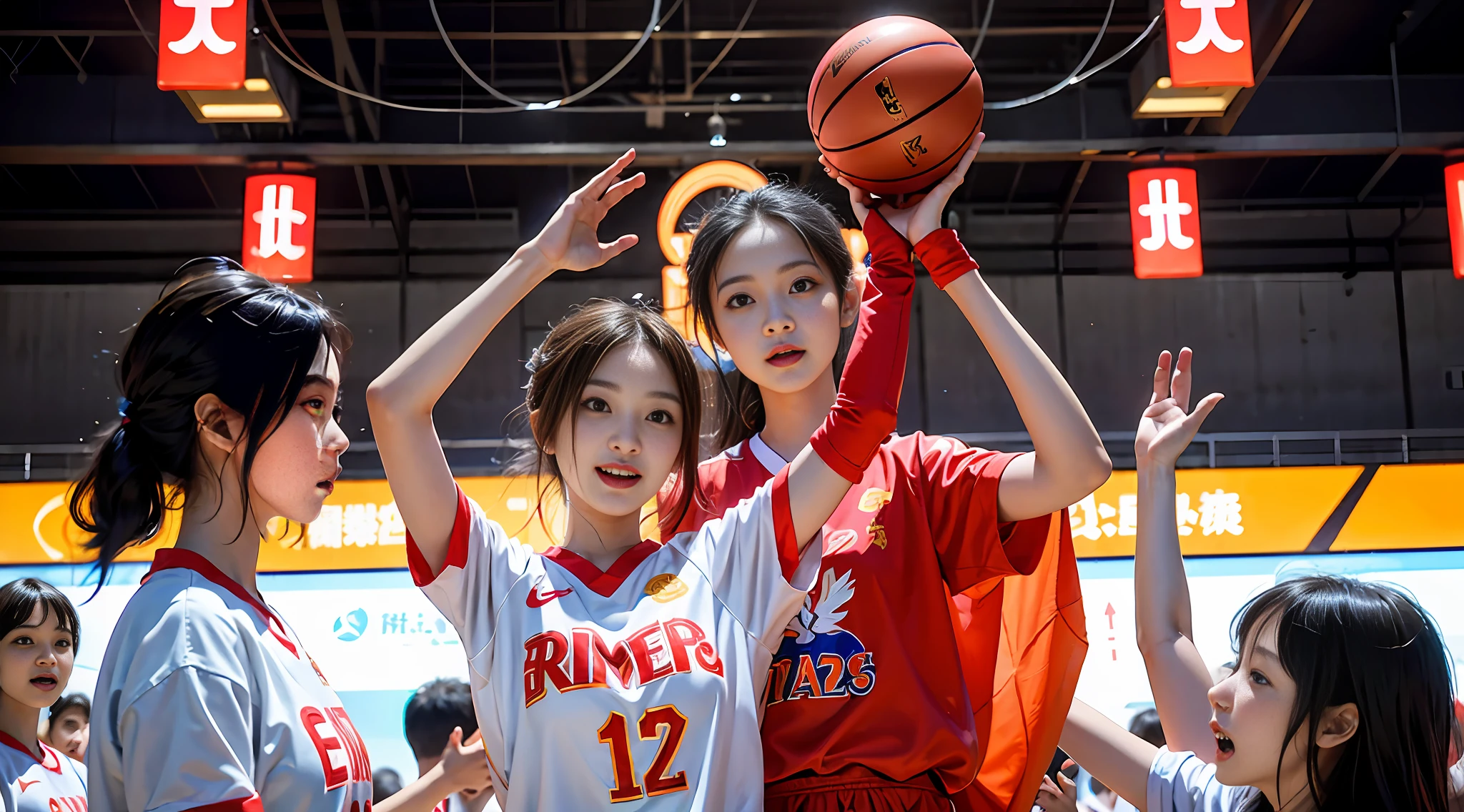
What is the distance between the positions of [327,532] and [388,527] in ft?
1.27

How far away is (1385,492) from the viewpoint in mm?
7398

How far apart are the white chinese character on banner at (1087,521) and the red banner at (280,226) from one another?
17.9ft

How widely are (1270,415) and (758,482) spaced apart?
10.9m

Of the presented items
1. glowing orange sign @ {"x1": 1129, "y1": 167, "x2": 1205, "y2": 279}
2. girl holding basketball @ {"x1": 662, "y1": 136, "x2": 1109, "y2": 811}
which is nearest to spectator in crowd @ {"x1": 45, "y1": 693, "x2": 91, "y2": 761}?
girl holding basketball @ {"x1": 662, "y1": 136, "x2": 1109, "y2": 811}

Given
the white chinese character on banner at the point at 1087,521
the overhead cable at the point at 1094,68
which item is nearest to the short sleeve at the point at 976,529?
the overhead cable at the point at 1094,68

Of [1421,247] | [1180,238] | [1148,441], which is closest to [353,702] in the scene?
[1148,441]

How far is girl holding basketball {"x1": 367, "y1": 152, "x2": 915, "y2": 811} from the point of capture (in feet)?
4.76

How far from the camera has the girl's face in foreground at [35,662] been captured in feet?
10.5

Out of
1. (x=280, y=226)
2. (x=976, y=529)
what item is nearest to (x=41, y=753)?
(x=976, y=529)

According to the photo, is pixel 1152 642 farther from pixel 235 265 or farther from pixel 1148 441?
pixel 235 265

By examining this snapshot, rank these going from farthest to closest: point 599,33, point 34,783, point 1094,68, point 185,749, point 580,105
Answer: point 580,105, point 599,33, point 1094,68, point 34,783, point 185,749

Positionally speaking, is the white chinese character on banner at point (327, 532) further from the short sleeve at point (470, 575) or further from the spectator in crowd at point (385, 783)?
the short sleeve at point (470, 575)

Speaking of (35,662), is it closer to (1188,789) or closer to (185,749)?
(185,749)

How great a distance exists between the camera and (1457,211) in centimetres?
797
